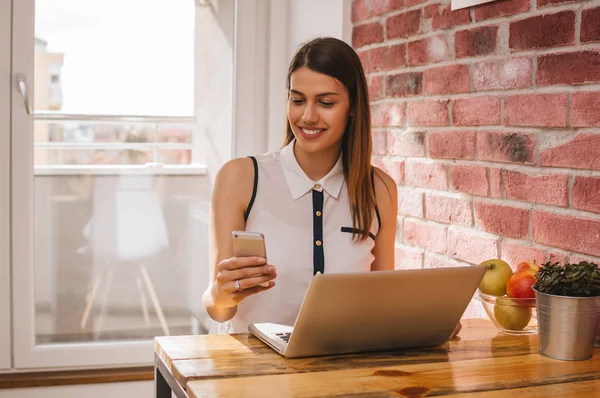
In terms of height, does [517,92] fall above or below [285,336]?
above

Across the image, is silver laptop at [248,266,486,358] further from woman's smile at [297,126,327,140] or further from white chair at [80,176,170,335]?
white chair at [80,176,170,335]

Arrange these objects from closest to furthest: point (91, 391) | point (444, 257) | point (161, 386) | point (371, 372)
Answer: point (371, 372) < point (161, 386) < point (444, 257) < point (91, 391)

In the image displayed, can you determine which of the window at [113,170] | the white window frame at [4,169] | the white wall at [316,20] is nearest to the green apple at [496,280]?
the white wall at [316,20]

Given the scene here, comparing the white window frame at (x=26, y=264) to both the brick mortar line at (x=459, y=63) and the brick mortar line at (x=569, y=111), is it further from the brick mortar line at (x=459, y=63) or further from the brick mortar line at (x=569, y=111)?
the brick mortar line at (x=569, y=111)

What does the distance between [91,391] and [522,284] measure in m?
2.03

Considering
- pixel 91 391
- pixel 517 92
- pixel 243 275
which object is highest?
pixel 517 92

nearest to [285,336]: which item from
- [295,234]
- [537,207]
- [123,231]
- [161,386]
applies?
[161,386]

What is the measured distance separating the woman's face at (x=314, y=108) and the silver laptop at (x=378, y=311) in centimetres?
60

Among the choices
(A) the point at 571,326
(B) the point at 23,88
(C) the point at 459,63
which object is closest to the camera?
(A) the point at 571,326

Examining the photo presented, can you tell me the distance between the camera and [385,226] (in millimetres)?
2076

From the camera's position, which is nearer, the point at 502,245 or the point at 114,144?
the point at 502,245

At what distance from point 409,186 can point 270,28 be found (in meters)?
1.20

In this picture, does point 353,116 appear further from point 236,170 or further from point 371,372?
point 371,372

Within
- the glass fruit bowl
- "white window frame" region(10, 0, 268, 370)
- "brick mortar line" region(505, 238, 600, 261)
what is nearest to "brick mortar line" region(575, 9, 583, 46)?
"brick mortar line" region(505, 238, 600, 261)
